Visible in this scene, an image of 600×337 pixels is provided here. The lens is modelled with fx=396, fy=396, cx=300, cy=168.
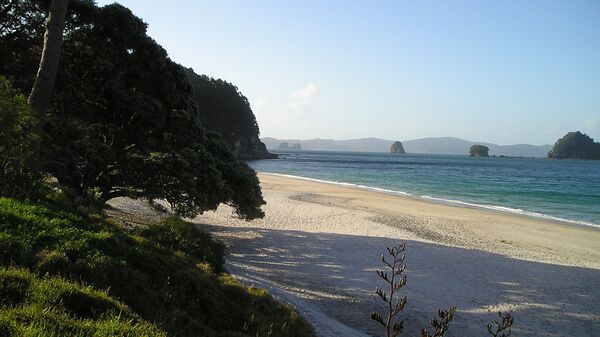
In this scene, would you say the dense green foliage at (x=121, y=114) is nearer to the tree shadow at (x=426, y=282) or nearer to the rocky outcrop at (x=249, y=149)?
the tree shadow at (x=426, y=282)

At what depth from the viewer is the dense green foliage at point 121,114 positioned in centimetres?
1308

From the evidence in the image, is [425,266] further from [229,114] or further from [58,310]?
[229,114]

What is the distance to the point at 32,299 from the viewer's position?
4.11 metres

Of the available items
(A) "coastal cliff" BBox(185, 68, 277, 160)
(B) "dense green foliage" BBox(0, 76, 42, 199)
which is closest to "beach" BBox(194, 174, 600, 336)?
(B) "dense green foliage" BBox(0, 76, 42, 199)

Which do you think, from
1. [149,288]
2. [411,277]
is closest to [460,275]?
[411,277]

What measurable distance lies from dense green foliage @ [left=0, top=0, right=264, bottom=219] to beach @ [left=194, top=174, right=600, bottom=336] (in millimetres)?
3153

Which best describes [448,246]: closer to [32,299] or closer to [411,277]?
[411,277]

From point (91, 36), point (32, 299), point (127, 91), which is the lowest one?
point (32, 299)

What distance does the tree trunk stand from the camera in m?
10.0

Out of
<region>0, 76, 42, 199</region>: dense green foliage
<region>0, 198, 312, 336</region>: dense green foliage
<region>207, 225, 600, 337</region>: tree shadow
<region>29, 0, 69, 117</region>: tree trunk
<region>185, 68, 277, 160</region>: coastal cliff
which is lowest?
<region>207, 225, 600, 337</region>: tree shadow

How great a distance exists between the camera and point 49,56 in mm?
10117

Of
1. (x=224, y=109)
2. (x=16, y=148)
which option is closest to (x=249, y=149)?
(x=224, y=109)

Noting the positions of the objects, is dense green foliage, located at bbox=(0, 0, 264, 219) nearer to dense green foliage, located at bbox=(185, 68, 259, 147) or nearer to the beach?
the beach

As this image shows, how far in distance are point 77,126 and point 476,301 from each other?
558 inches
